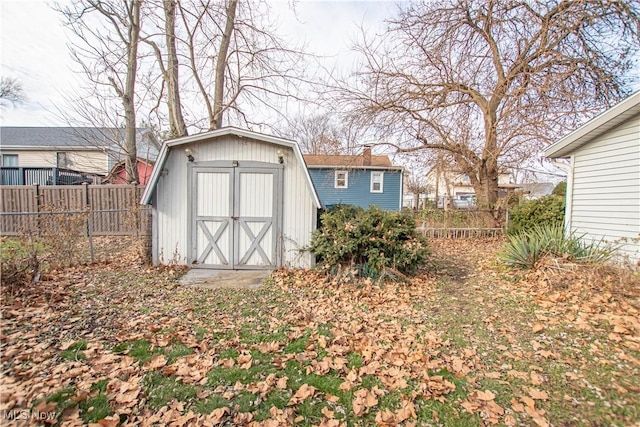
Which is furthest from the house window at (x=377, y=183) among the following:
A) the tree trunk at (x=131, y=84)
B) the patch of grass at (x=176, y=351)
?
the patch of grass at (x=176, y=351)

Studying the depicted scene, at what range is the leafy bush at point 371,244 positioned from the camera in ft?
19.0

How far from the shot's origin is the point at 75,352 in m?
3.02

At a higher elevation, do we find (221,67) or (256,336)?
(221,67)

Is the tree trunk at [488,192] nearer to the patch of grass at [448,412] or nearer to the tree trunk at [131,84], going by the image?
the patch of grass at [448,412]

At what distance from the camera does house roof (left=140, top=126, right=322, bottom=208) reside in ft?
20.8

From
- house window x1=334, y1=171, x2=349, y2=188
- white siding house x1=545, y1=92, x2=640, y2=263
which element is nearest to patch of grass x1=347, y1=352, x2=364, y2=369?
white siding house x1=545, y1=92, x2=640, y2=263

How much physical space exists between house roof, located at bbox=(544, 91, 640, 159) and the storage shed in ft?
21.6

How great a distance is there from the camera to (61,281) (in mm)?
5230

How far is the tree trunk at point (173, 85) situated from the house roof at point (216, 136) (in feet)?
14.6

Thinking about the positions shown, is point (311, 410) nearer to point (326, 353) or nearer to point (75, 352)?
point (326, 353)

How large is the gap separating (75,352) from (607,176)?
33.6ft

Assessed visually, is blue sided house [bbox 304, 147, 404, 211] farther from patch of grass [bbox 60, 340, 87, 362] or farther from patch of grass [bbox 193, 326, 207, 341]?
patch of grass [bbox 60, 340, 87, 362]

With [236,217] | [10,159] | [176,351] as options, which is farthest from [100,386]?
[10,159]

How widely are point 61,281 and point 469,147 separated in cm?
1323
